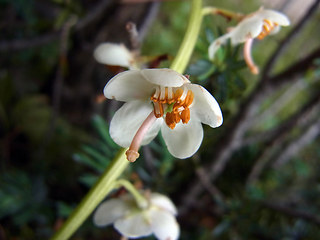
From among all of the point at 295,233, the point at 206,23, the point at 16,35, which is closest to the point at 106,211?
the point at 206,23

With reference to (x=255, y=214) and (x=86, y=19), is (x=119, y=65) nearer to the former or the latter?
(x=255, y=214)

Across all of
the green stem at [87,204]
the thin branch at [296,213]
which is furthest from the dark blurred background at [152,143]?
the green stem at [87,204]

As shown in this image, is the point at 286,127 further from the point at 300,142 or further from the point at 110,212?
the point at 110,212

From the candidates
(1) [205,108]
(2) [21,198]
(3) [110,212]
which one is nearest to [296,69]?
(1) [205,108]

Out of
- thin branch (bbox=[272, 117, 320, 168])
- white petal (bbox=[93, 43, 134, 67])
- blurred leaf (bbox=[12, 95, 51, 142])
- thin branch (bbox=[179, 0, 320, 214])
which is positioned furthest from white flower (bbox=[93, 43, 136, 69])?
blurred leaf (bbox=[12, 95, 51, 142])

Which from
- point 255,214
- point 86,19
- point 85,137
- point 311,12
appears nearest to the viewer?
point 311,12

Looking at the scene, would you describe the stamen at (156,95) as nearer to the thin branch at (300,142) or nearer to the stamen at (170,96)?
the stamen at (170,96)
